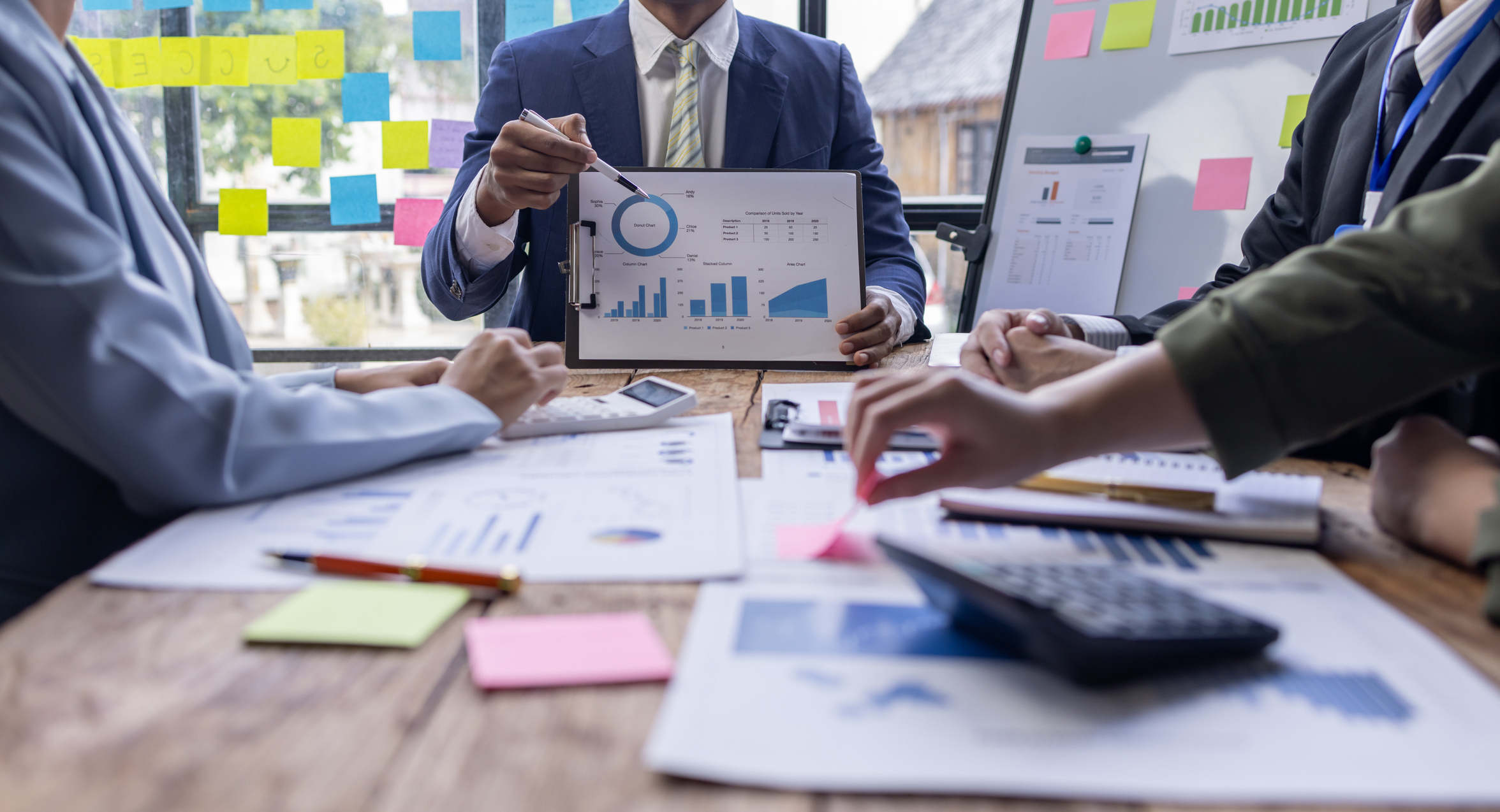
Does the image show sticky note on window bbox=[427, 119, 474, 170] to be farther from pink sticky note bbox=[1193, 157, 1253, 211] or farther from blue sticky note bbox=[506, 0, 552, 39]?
pink sticky note bbox=[1193, 157, 1253, 211]

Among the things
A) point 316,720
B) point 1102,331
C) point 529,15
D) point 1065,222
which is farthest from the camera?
point 529,15

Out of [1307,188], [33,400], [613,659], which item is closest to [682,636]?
[613,659]

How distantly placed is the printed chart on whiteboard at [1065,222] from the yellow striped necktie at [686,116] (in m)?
0.79

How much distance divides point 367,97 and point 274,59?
10.0 inches

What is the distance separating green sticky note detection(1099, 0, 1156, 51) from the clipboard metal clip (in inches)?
51.0

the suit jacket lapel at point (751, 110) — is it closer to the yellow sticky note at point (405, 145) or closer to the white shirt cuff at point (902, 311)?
the white shirt cuff at point (902, 311)

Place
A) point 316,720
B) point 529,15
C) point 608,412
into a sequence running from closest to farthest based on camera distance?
point 316,720 < point 608,412 < point 529,15

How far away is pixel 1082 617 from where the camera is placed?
Result: 15.2 inches

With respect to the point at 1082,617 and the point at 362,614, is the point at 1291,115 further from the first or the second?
the point at 362,614

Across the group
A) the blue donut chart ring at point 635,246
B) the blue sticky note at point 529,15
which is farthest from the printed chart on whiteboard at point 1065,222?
the blue sticky note at point 529,15

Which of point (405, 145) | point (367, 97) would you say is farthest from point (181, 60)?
point (405, 145)

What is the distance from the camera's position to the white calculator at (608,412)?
86 centimetres

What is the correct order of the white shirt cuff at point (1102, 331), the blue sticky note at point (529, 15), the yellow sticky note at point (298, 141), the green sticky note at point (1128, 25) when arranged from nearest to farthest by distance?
the white shirt cuff at point (1102, 331) < the green sticky note at point (1128, 25) < the blue sticky note at point (529, 15) < the yellow sticky note at point (298, 141)

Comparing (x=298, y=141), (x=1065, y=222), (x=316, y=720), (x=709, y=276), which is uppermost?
(x=298, y=141)
